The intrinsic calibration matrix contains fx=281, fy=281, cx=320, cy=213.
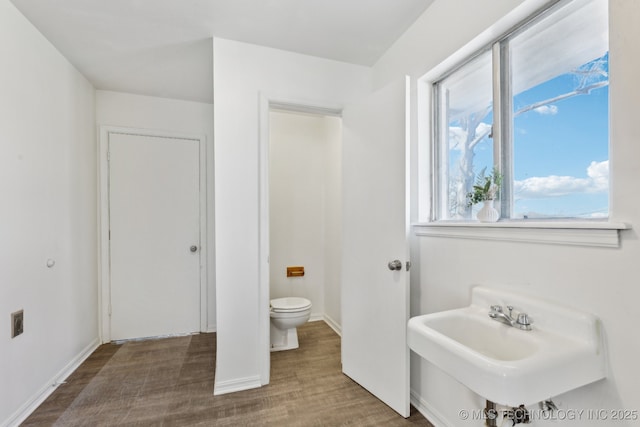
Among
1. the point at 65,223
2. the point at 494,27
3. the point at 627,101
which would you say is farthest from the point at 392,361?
the point at 65,223

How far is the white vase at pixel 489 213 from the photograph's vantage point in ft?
4.30

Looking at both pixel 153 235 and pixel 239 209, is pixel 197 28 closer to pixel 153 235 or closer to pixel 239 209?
pixel 239 209

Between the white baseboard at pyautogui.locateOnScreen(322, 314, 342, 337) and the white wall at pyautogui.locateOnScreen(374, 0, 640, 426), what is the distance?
52.7 inches

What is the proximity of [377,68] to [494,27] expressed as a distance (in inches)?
43.0

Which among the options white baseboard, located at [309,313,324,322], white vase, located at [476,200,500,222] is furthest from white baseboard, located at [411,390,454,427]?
white baseboard, located at [309,313,324,322]

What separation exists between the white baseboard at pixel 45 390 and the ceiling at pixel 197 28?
2404 mm

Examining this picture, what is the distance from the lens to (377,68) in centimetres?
231

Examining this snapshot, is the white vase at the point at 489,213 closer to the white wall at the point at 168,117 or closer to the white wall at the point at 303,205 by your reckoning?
the white wall at the point at 303,205

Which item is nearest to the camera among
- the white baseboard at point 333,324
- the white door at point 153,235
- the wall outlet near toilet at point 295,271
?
the white door at point 153,235

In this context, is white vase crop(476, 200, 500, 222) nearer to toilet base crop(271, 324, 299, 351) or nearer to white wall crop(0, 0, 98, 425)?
toilet base crop(271, 324, 299, 351)

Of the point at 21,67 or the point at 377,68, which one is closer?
the point at 21,67

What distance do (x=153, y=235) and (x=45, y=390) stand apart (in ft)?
4.56

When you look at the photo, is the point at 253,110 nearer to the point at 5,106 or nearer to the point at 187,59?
the point at 187,59

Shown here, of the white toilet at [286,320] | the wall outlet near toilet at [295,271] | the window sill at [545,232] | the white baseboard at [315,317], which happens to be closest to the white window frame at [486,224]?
the window sill at [545,232]
